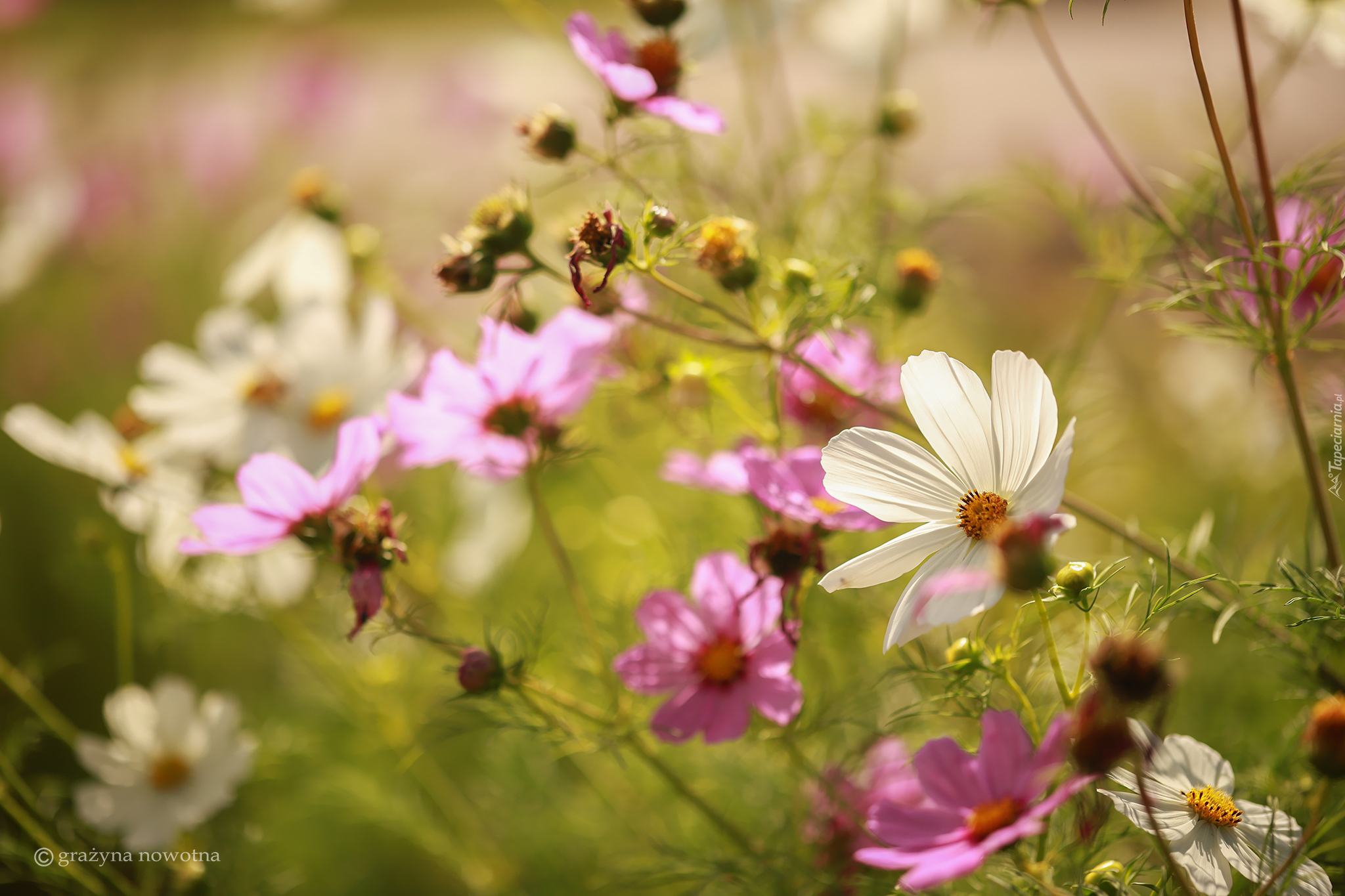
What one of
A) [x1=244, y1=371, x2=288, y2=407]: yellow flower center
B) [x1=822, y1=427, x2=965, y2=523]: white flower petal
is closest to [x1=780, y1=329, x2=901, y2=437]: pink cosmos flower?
[x1=822, y1=427, x2=965, y2=523]: white flower petal

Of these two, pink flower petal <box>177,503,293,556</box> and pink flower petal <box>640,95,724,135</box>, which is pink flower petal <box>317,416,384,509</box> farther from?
pink flower petal <box>640,95,724,135</box>

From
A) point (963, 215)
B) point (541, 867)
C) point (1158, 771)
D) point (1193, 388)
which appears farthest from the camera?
point (1193, 388)

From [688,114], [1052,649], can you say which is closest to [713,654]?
[1052,649]

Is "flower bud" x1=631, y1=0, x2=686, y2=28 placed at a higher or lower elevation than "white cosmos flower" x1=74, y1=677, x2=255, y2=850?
higher

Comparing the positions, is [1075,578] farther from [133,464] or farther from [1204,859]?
[133,464]

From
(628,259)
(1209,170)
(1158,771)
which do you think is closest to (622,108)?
(628,259)

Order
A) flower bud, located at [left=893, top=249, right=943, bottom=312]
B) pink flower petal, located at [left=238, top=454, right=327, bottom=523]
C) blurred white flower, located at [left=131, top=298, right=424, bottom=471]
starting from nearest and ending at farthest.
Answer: pink flower petal, located at [left=238, top=454, right=327, bottom=523], flower bud, located at [left=893, top=249, right=943, bottom=312], blurred white flower, located at [left=131, top=298, right=424, bottom=471]

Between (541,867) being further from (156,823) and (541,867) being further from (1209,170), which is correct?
(1209,170)

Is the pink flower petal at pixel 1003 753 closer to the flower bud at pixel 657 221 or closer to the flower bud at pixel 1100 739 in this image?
the flower bud at pixel 1100 739

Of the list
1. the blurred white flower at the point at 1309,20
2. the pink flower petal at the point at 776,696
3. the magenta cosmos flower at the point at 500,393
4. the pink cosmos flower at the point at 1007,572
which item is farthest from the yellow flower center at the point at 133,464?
the blurred white flower at the point at 1309,20
